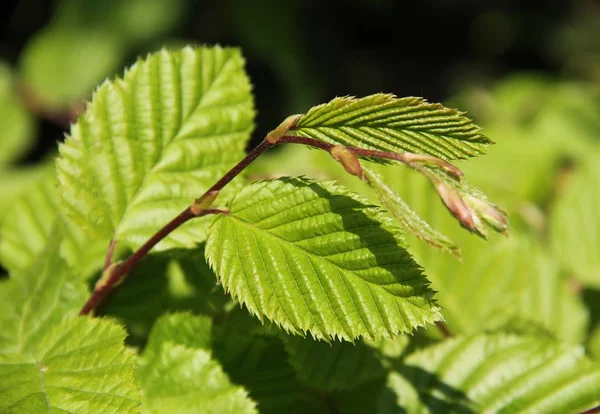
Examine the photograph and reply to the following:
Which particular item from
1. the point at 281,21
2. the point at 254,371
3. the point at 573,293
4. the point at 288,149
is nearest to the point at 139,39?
the point at 281,21

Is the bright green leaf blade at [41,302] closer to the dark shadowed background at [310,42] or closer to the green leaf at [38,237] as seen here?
the green leaf at [38,237]

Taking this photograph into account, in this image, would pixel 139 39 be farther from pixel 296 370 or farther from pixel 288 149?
pixel 296 370

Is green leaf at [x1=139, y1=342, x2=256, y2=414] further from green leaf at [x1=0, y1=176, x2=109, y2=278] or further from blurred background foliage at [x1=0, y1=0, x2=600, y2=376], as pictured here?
green leaf at [x1=0, y1=176, x2=109, y2=278]

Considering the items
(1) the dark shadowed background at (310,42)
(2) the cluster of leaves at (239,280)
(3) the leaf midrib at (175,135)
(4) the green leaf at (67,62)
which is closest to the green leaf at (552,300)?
(2) the cluster of leaves at (239,280)

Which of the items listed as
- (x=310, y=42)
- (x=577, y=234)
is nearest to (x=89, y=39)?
(x=310, y=42)

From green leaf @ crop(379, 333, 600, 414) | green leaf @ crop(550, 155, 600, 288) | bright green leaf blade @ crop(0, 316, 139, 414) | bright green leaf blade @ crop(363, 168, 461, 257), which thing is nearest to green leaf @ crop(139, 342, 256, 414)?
bright green leaf blade @ crop(0, 316, 139, 414)

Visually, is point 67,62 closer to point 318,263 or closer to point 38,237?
point 38,237
